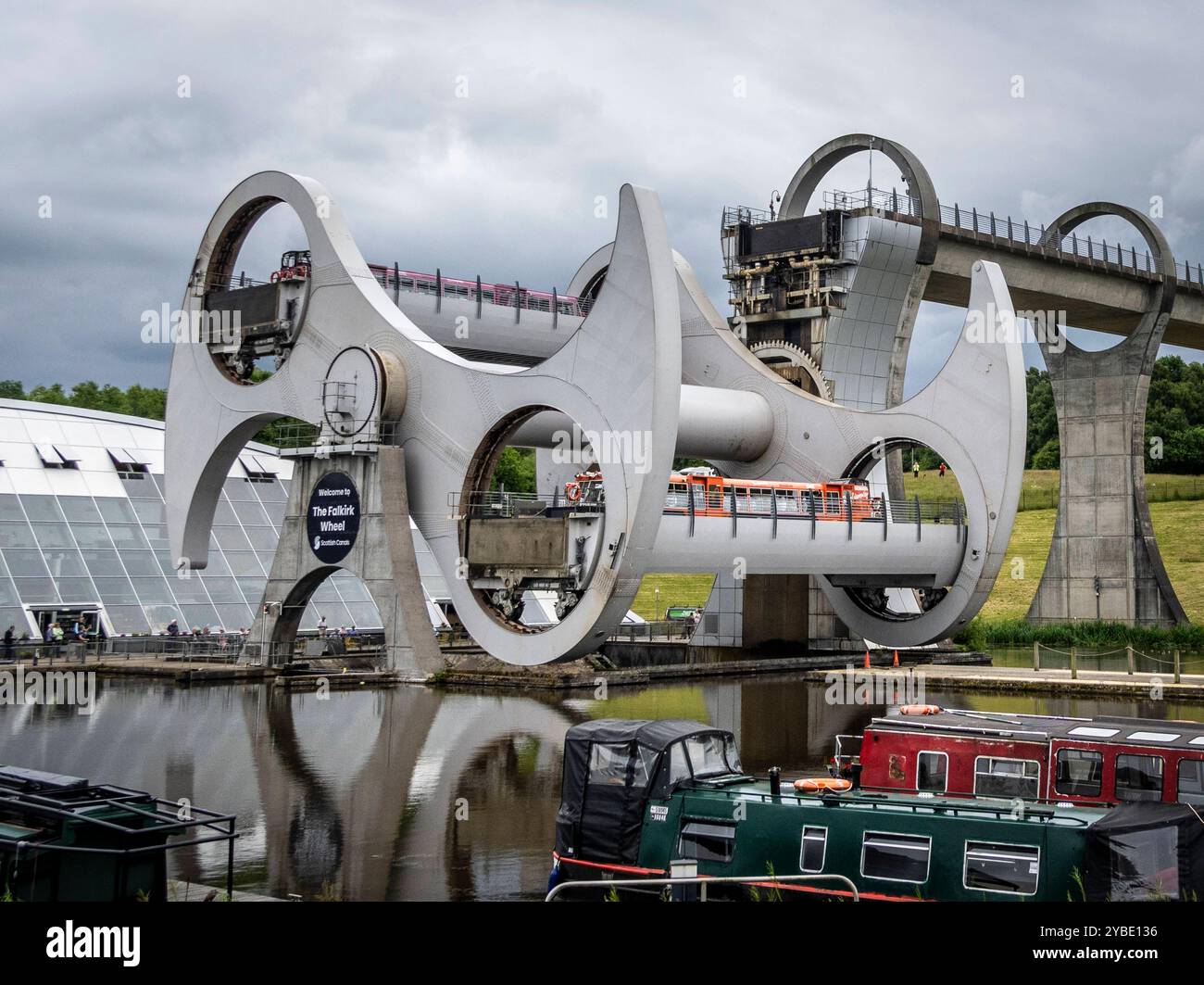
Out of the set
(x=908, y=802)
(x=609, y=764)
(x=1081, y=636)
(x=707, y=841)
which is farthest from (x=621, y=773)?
(x=1081, y=636)

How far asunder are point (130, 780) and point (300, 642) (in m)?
25.5

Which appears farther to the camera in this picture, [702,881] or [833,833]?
[833,833]

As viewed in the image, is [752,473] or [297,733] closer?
[297,733]

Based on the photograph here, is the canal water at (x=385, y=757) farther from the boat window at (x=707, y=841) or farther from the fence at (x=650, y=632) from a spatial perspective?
the fence at (x=650, y=632)

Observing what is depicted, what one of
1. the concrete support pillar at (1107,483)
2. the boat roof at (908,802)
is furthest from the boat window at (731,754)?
the concrete support pillar at (1107,483)

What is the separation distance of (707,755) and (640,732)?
2.55 feet

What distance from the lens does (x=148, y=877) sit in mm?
12281

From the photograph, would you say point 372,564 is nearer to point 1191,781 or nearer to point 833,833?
point 1191,781

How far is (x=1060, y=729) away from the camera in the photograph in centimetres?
1745

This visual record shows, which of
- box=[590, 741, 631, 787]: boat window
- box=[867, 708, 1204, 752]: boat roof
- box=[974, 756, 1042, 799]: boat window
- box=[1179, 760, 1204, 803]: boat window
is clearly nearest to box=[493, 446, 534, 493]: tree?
box=[867, 708, 1204, 752]: boat roof

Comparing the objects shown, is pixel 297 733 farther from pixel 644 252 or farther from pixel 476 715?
pixel 644 252

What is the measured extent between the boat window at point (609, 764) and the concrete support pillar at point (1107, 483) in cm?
5042

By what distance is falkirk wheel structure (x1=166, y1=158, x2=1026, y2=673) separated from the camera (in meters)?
37.6
